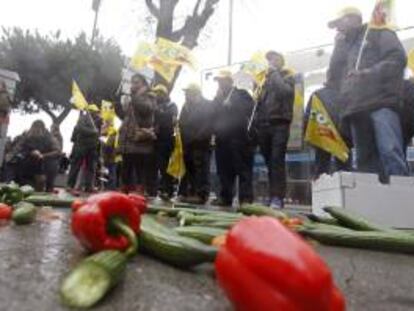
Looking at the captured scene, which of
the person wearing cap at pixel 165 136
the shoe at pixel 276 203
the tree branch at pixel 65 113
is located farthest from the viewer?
the tree branch at pixel 65 113

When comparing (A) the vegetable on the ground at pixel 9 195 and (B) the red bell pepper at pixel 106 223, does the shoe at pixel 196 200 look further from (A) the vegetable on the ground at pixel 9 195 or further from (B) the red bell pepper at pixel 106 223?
(B) the red bell pepper at pixel 106 223

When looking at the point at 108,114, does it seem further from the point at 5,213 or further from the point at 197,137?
the point at 5,213

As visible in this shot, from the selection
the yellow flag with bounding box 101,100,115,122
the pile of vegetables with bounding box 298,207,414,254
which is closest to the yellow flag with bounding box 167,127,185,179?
the yellow flag with bounding box 101,100,115,122

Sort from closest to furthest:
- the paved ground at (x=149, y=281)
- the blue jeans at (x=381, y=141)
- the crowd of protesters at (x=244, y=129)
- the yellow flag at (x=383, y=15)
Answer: the paved ground at (x=149, y=281), the blue jeans at (x=381, y=141), the crowd of protesters at (x=244, y=129), the yellow flag at (x=383, y=15)

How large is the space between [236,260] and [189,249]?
851 millimetres

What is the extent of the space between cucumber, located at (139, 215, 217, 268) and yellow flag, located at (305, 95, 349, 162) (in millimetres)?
5422

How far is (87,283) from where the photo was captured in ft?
5.68

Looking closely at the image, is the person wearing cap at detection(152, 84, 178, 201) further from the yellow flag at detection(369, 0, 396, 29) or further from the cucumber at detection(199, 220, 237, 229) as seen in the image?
the cucumber at detection(199, 220, 237, 229)

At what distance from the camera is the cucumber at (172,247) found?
2303mm

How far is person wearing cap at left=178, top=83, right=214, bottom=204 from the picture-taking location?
10.5m

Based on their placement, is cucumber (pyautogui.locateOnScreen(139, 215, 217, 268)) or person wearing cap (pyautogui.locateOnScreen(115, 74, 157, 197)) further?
person wearing cap (pyautogui.locateOnScreen(115, 74, 157, 197))

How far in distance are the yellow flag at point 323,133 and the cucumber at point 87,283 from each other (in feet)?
20.4

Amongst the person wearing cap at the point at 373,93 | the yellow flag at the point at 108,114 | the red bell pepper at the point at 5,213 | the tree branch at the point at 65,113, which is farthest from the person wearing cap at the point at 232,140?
the tree branch at the point at 65,113

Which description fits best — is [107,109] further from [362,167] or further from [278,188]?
[362,167]
